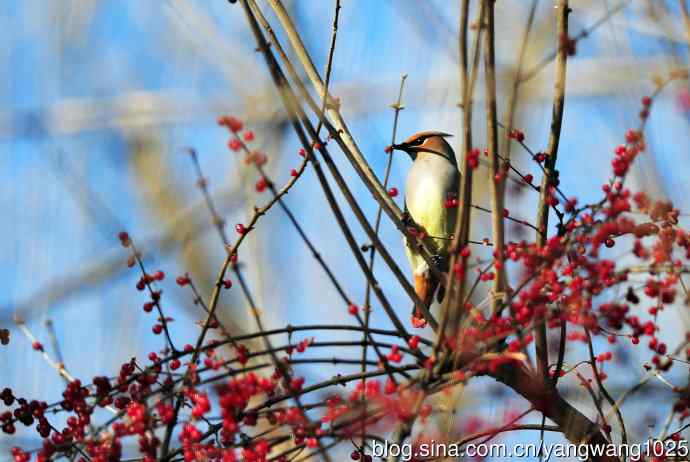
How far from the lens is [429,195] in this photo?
464cm

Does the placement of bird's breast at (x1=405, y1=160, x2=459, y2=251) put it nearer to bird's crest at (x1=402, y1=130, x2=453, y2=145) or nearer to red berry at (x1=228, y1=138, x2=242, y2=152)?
bird's crest at (x1=402, y1=130, x2=453, y2=145)

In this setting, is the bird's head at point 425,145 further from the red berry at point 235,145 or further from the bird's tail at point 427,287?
the red berry at point 235,145

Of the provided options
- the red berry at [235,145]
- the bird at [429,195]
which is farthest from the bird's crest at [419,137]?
the red berry at [235,145]

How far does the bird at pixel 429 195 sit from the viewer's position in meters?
4.46

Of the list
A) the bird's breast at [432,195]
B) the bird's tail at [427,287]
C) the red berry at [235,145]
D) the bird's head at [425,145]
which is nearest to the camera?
the red berry at [235,145]

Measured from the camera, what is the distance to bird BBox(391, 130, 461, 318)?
4461mm

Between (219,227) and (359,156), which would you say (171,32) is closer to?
(359,156)

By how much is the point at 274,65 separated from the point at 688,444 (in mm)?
1631

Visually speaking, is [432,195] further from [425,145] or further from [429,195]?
[425,145]

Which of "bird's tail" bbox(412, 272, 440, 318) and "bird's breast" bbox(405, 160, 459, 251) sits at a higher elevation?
"bird's breast" bbox(405, 160, 459, 251)

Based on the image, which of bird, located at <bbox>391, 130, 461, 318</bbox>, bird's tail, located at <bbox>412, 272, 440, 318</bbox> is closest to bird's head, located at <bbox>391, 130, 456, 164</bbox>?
bird, located at <bbox>391, 130, 461, 318</bbox>

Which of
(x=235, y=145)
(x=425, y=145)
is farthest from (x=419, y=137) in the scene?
(x=235, y=145)

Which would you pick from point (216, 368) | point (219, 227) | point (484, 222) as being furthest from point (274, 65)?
point (484, 222)

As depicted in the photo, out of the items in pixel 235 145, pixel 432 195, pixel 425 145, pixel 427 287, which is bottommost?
pixel 235 145
